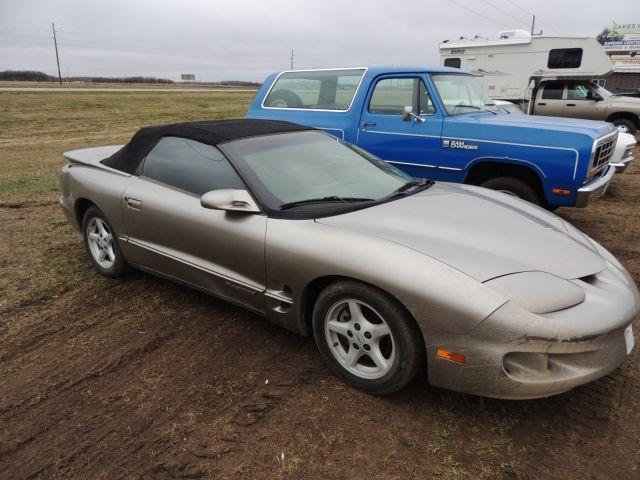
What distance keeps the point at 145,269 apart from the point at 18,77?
8411 centimetres

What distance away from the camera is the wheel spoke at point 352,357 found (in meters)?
2.61

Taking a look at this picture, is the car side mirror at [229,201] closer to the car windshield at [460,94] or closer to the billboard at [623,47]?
the car windshield at [460,94]

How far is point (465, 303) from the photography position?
2.15 m

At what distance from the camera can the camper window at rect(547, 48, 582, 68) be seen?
490 inches

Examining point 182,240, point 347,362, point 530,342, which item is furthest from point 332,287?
point 182,240

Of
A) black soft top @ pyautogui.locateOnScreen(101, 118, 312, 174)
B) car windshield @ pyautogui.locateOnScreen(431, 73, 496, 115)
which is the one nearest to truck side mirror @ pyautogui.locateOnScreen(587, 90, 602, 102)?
car windshield @ pyautogui.locateOnScreen(431, 73, 496, 115)

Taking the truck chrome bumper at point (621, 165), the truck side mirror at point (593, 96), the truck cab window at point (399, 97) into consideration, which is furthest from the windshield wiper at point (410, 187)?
the truck side mirror at point (593, 96)

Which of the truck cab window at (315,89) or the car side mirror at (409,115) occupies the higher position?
the truck cab window at (315,89)

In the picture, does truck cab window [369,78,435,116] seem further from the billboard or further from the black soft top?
the billboard

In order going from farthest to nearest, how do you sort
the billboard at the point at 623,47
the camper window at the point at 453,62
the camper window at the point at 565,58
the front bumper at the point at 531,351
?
1. the billboard at the point at 623,47
2. the camper window at the point at 453,62
3. the camper window at the point at 565,58
4. the front bumper at the point at 531,351

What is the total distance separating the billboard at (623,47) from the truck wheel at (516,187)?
1050 inches

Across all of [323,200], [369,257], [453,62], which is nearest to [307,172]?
[323,200]

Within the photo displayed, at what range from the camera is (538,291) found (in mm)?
2236

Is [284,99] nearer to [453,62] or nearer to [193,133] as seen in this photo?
[193,133]
